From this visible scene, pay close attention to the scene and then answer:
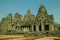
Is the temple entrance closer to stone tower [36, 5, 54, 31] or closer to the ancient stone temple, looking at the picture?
the ancient stone temple

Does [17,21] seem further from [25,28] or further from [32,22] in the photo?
[32,22]

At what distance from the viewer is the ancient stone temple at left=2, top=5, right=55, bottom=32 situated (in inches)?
1525

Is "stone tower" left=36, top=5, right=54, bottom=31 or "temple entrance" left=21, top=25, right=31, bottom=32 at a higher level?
"stone tower" left=36, top=5, right=54, bottom=31

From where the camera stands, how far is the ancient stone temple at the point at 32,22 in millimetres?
38725

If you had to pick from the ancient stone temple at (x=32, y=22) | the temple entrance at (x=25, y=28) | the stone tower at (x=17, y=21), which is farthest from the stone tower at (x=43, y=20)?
the stone tower at (x=17, y=21)

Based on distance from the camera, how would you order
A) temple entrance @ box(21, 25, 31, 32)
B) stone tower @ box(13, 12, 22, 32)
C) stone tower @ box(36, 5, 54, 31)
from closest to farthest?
stone tower @ box(36, 5, 54, 31)
temple entrance @ box(21, 25, 31, 32)
stone tower @ box(13, 12, 22, 32)

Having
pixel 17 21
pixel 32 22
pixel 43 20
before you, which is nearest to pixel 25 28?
pixel 32 22

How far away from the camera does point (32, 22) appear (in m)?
41.2

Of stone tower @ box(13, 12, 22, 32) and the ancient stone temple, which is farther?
stone tower @ box(13, 12, 22, 32)

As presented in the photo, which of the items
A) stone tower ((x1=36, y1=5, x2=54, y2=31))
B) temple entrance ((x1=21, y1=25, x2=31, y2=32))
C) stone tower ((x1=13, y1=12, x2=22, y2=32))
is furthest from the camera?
stone tower ((x1=13, y1=12, x2=22, y2=32))

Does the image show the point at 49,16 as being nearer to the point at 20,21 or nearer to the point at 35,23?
the point at 35,23

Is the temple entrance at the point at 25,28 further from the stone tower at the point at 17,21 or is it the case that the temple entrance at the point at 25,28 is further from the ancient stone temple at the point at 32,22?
the stone tower at the point at 17,21

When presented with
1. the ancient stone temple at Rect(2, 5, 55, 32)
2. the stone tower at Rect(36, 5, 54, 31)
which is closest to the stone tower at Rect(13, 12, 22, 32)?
the ancient stone temple at Rect(2, 5, 55, 32)

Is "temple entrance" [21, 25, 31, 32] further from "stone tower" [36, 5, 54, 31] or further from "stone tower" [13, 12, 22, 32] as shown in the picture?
"stone tower" [36, 5, 54, 31]
